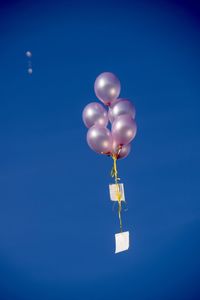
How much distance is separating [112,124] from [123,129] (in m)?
0.14

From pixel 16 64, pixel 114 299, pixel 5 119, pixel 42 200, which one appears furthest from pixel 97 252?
pixel 16 64

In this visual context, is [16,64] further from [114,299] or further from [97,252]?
[114,299]

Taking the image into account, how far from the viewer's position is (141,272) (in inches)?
121

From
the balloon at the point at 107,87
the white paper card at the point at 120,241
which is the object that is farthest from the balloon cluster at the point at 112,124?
the white paper card at the point at 120,241

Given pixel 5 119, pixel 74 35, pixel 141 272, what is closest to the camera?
pixel 5 119

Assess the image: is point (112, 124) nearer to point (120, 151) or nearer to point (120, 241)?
point (120, 151)

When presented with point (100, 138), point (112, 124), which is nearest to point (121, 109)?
point (112, 124)

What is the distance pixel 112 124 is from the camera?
1.94m

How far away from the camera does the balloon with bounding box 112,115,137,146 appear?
183 centimetres

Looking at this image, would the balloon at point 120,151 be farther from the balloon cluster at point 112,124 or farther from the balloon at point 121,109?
the balloon at point 121,109

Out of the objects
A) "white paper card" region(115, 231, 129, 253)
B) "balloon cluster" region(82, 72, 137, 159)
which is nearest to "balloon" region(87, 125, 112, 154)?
"balloon cluster" region(82, 72, 137, 159)

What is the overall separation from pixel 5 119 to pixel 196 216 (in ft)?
7.35

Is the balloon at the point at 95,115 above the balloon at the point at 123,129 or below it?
above

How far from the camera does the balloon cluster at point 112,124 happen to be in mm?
1844
